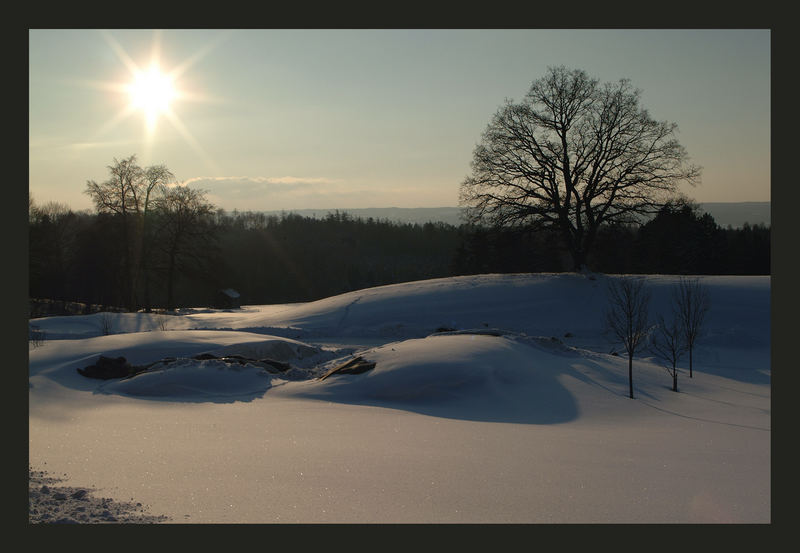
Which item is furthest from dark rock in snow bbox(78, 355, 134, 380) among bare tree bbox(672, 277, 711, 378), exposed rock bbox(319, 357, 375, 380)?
bare tree bbox(672, 277, 711, 378)

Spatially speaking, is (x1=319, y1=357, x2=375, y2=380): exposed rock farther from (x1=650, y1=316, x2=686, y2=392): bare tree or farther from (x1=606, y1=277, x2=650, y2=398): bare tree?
(x1=650, y1=316, x2=686, y2=392): bare tree

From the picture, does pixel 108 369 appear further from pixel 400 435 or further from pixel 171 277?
pixel 171 277

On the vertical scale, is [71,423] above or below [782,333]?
below

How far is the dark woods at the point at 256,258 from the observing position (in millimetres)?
39344

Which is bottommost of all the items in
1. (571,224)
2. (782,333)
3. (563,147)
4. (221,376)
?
(221,376)

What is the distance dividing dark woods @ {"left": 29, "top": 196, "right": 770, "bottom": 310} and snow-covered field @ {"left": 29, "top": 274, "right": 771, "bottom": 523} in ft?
57.6

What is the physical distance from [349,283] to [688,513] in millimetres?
84660

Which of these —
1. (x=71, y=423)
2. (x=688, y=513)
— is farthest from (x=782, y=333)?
(x=71, y=423)

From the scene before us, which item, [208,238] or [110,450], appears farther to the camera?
[208,238]

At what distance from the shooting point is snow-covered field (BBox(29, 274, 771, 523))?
194 inches

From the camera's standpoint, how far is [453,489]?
209 inches

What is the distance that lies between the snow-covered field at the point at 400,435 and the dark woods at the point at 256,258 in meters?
17.6

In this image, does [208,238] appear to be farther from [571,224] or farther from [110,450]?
[110,450]

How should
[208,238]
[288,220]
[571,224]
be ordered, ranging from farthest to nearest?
[288,220], [208,238], [571,224]
